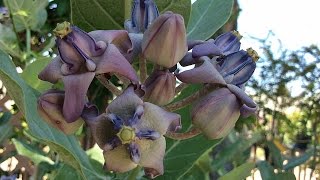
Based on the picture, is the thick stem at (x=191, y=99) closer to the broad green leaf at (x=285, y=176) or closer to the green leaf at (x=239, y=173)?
the green leaf at (x=239, y=173)

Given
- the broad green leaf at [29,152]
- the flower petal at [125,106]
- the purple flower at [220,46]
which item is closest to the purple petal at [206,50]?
the purple flower at [220,46]

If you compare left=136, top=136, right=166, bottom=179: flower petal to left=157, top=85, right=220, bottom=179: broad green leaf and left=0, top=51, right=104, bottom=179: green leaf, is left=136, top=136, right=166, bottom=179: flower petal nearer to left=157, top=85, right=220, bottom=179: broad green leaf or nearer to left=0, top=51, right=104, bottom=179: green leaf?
left=0, top=51, right=104, bottom=179: green leaf

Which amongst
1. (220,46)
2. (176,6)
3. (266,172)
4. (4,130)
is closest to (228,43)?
(220,46)

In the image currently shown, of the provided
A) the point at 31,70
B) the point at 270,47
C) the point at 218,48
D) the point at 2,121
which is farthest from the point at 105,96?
the point at 270,47

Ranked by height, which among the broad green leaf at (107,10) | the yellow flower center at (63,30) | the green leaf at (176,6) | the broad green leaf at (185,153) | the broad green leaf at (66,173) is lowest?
the broad green leaf at (66,173)

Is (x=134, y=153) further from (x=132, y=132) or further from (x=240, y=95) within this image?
(x=240, y=95)

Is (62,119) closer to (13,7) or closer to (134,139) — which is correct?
(134,139)
